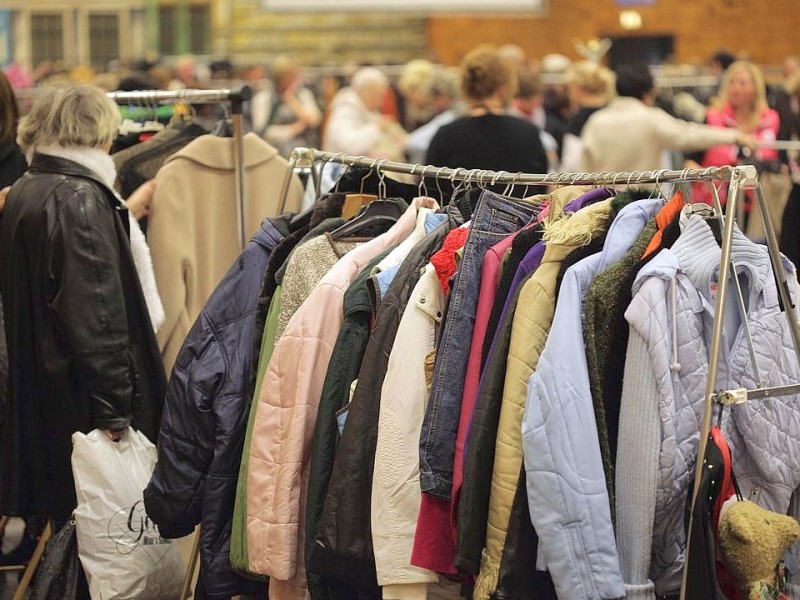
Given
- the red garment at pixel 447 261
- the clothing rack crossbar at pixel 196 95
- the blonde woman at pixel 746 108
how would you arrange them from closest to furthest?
1. the red garment at pixel 447 261
2. the clothing rack crossbar at pixel 196 95
3. the blonde woman at pixel 746 108

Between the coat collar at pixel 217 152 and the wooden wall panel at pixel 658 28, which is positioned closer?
the coat collar at pixel 217 152

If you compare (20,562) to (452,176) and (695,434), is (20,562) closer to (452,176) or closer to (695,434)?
(452,176)

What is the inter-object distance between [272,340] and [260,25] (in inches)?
573

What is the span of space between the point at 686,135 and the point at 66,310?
3.76 meters

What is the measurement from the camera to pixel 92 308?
348 cm

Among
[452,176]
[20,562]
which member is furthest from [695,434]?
[20,562]

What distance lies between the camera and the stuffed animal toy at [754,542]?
2365mm

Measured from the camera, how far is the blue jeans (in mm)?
2615

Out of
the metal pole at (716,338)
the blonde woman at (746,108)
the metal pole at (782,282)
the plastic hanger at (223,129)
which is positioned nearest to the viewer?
the metal pole at (716,338)

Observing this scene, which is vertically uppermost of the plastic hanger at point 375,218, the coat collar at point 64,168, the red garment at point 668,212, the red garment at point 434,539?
the red garment at point 668,212

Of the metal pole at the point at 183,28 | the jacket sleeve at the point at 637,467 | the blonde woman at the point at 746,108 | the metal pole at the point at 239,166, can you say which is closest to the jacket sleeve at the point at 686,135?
the blonde woman at the point at 746,108

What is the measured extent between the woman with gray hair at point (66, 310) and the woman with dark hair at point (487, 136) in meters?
1.59

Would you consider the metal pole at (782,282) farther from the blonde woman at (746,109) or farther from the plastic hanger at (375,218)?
the blonde woman at (746,109)

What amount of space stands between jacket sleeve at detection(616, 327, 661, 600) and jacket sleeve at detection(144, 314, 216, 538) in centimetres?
109
